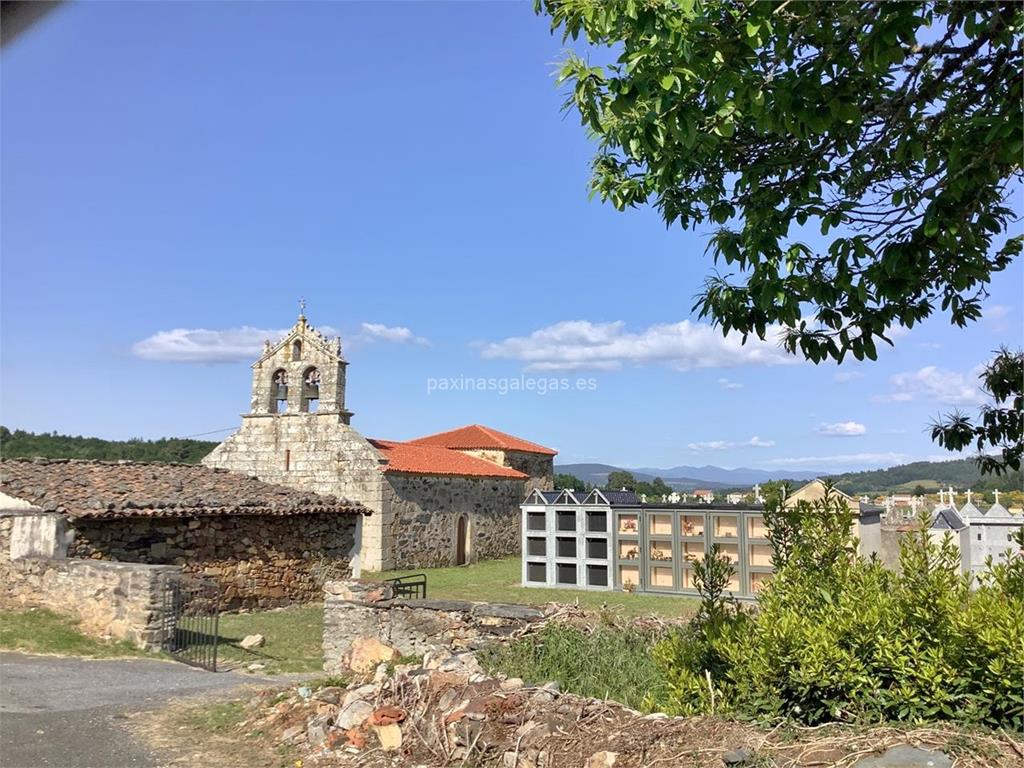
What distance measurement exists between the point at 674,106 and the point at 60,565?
11671 millimetres

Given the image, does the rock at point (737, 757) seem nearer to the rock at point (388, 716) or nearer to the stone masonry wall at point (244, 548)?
the rock at point (388, 716)

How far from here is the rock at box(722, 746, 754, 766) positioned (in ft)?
12.4

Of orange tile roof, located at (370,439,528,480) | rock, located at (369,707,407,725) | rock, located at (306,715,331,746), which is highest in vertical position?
orange tile roof, located at (370,439,528,480)

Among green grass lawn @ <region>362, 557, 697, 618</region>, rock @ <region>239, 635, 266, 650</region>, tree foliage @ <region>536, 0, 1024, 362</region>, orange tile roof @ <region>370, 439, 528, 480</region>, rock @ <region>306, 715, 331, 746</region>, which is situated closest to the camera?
tree foliage @ <region>536, 0, 1024, 362</region>

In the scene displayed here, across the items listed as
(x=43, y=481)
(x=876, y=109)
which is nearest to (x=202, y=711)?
(x=876, y=109)

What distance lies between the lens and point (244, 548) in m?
15.6

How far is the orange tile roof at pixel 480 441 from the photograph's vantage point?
3198 cm

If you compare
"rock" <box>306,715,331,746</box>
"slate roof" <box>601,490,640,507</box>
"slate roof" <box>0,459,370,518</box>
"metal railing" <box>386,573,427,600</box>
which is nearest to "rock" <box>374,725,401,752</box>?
"rock" <box>306,715,331,746</box>

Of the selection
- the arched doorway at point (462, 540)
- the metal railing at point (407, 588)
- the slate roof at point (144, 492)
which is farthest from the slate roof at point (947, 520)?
the arched doorway at point (462, 540)

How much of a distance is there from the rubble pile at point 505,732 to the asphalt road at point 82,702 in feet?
3.86

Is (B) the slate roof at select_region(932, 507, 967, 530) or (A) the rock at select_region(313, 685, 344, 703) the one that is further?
(B) the slate roof at select_region(932, 507, 967, 530)

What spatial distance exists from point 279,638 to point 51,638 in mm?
3391

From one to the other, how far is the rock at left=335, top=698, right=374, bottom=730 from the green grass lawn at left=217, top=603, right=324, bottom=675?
4.32 metres

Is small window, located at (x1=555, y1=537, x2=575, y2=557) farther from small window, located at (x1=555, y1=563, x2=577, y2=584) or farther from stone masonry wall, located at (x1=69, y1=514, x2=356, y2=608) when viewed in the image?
stone masonry wall, located at (x1=69, y1=514, x2=356, y2=608)
